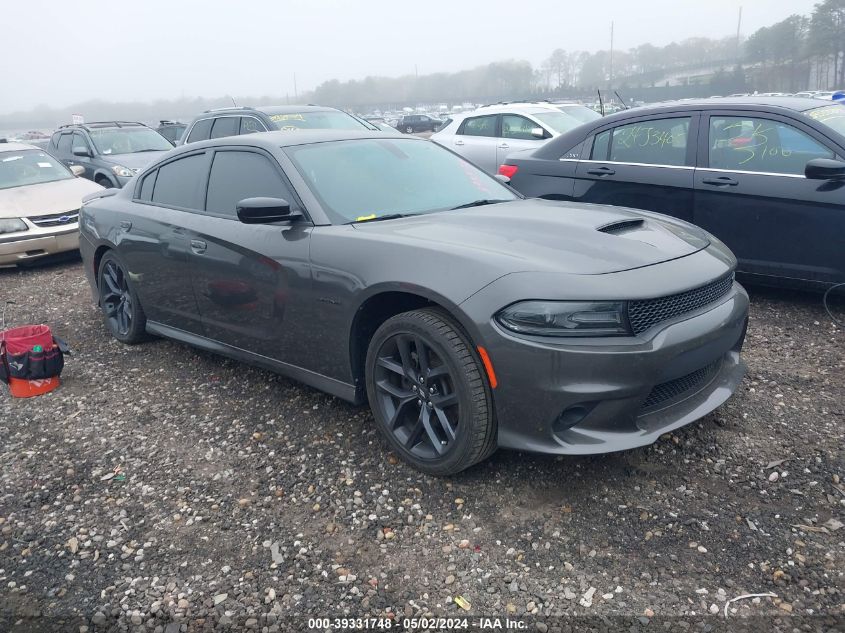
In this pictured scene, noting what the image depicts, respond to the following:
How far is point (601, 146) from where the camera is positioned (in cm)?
581

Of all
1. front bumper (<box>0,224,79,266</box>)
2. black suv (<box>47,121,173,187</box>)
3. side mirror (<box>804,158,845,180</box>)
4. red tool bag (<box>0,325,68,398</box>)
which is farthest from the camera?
black suv (<box>47,121,173,187</box>)

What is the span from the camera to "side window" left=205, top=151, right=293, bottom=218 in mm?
3781

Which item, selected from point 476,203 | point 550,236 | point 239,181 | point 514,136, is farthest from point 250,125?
point 550,236

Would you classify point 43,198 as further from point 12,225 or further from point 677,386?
point 677,386

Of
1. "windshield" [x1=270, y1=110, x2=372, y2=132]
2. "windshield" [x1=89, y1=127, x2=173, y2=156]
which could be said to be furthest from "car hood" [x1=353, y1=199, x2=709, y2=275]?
"windshield" [x1=89, y1=127, x2=173, y2=156]

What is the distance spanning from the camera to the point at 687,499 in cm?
284

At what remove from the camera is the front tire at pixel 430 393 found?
111 inches

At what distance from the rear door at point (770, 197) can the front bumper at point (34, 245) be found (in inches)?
272

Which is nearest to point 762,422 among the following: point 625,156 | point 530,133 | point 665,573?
point 665,573

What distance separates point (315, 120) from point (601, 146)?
503 centimetres

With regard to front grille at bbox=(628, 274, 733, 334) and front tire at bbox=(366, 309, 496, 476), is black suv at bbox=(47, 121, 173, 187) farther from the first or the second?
front grille at bbox=(628, 274, 733, 334)

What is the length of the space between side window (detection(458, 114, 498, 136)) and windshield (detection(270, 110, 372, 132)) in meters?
1.90

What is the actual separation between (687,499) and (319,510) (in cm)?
156

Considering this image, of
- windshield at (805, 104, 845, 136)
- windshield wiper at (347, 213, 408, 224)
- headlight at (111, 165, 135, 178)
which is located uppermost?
windshield at (805, 104, 845, 136)
